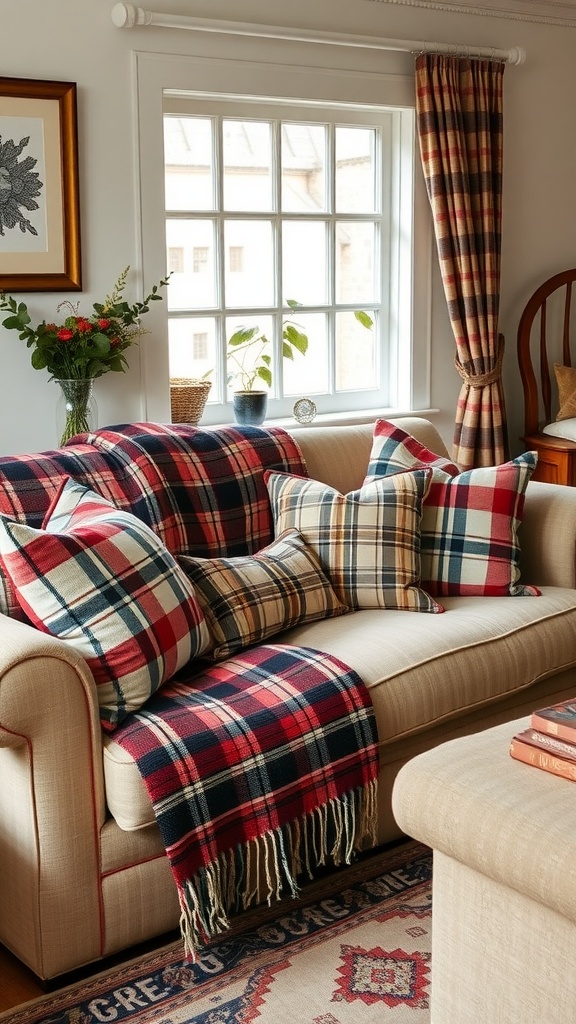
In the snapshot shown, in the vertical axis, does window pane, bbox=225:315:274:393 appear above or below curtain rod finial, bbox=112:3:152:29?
below

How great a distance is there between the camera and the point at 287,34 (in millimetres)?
3688

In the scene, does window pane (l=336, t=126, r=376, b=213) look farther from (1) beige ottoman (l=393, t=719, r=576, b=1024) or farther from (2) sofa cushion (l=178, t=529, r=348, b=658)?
(1) beige ottoman (l=393, t=719, r=576, b=1024)

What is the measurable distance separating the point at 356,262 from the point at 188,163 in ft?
2.65

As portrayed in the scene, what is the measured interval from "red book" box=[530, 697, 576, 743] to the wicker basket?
2.11 m

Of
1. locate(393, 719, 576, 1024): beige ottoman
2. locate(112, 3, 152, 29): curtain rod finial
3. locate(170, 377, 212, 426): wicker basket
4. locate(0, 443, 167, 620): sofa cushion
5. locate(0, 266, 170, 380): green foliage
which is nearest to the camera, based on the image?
locate(393, 719, 576, 1024): beige ottoman

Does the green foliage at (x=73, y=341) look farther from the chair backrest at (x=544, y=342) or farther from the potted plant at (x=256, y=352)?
the chair backrest at (x=544, y=342)

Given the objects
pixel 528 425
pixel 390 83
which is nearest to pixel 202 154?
pixel 390 83

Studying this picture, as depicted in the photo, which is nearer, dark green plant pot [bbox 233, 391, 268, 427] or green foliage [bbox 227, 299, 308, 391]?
dark green plant pot [bbox 233, 391, 268, 427]

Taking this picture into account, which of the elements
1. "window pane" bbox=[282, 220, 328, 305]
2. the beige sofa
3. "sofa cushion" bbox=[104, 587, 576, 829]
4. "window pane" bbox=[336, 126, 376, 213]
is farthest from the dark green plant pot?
the beige sofa

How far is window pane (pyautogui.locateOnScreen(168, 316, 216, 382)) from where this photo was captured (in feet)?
12.7

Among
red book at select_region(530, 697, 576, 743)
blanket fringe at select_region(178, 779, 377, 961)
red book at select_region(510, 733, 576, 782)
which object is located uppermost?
red book at select_region(530, 697, 576, 743)

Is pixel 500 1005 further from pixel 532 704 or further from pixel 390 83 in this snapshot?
pixel 390 83

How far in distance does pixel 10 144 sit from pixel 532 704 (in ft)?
7.02

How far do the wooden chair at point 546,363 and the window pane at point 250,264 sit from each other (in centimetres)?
108
